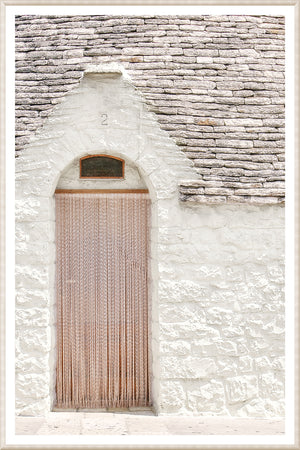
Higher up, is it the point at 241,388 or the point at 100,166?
the point at 100,166

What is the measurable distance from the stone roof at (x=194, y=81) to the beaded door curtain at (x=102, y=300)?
945mm

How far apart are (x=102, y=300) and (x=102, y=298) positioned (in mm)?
25

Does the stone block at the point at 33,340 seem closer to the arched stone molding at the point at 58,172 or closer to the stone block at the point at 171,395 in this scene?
the arched stone molding at the point at 58,172

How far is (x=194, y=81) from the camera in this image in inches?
239

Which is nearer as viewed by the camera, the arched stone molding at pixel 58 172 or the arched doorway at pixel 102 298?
the arched stone molding at pixel 58 172

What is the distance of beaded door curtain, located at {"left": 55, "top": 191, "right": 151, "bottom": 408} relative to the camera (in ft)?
20.6

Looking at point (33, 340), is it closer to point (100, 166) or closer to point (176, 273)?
point (176, 273)

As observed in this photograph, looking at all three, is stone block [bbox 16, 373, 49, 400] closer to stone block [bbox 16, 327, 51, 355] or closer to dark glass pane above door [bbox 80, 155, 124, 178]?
stone block [bbox 16, 327, 51, 355]

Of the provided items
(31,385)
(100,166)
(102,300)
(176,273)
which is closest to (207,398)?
(176,273)

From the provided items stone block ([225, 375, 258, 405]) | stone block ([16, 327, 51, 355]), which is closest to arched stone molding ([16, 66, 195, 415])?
stone block ([16, 327, 51, 355])

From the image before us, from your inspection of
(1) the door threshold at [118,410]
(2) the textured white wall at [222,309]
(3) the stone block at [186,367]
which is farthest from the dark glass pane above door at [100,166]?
(1) the door threshold at [118,410]

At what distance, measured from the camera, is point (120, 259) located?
6.33 metres

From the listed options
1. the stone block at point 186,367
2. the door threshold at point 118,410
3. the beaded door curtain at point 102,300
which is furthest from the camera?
the beaded door curtain at point 102,300

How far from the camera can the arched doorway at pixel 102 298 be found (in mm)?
6266
